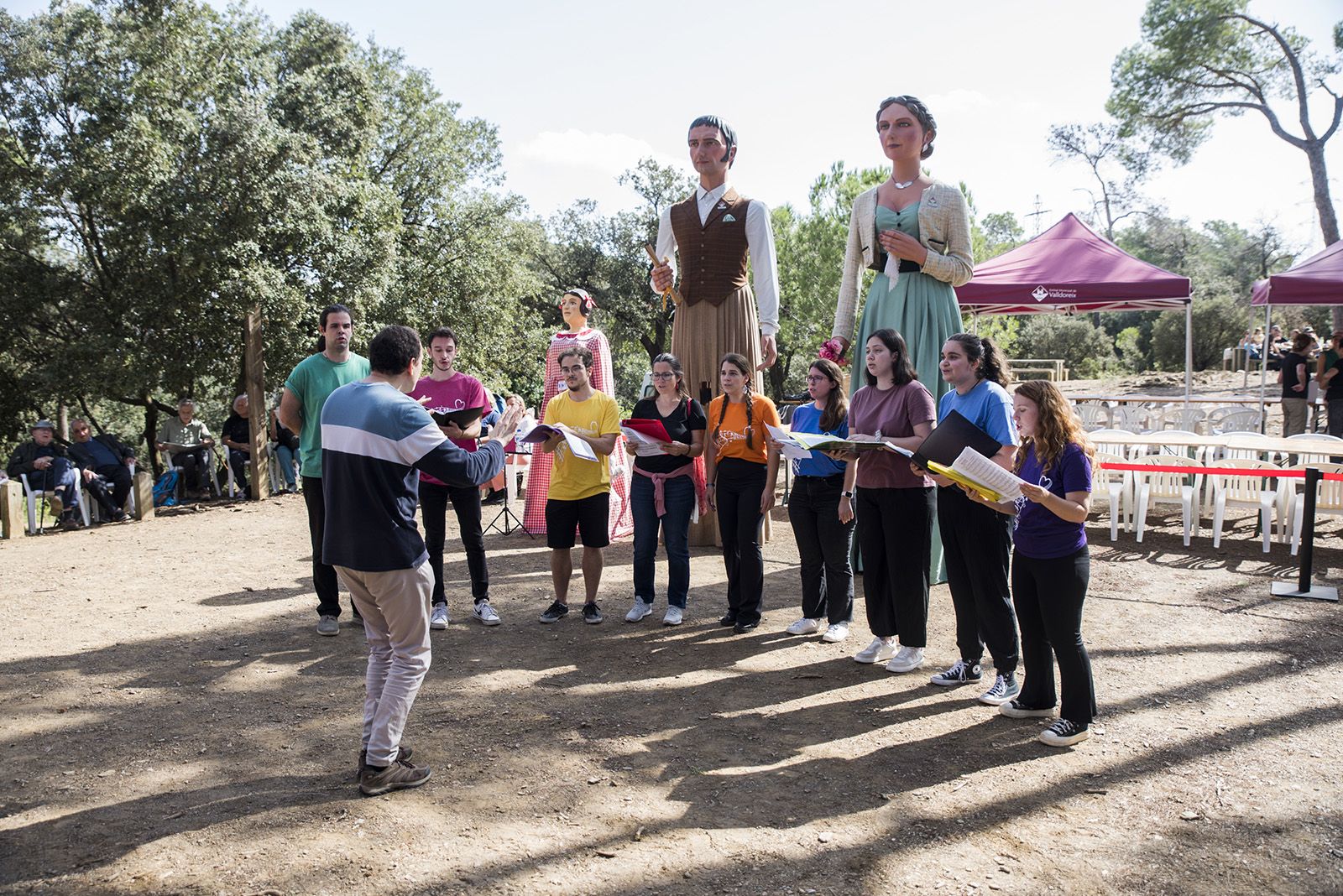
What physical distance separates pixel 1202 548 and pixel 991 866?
21.7 feet

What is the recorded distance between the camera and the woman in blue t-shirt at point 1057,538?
3.93 metres

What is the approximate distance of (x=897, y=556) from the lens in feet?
16.3

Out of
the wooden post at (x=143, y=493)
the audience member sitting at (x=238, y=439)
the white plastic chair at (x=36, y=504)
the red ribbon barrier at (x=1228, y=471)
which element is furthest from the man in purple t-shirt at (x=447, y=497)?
the audience member sitting at (x=238, y=439)

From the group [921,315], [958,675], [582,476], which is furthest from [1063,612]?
[582,476]

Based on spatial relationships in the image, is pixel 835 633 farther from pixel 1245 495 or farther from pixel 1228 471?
pixel 1245 495

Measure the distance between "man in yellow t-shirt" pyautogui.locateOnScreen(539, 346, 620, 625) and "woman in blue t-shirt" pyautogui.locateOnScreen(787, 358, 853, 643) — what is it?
1163 millimetres

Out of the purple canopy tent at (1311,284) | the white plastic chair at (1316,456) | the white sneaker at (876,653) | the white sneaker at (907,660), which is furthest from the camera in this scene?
the purple canopy tent at (1311,284)

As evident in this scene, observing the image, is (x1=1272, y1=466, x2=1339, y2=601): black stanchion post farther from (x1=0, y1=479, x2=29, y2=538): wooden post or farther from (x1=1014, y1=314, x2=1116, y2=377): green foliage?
(x1=1014, y1=314, x2=1116, y2=377): green foliage

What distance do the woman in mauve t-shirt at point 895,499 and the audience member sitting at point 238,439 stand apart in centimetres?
1042

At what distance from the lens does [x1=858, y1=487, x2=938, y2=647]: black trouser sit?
194 inches

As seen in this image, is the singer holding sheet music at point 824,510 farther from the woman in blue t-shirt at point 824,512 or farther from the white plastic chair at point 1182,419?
the white plastic chair at point 1182,419

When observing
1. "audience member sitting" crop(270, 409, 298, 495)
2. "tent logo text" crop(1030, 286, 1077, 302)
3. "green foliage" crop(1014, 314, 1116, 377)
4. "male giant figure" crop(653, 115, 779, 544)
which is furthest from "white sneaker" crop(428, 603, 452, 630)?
"green foliage" crop(1014, 314, 1116, 377)

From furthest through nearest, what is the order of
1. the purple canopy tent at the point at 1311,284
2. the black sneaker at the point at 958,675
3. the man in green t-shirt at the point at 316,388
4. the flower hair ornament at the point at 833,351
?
the purple canopy tent at the point at 1311,284, the flower hair ornament at the point at 833,351, the man in green t-shirt at the point at 316,388, the black sneaker at the point at 958,675

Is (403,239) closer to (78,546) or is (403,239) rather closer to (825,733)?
(78,546)
